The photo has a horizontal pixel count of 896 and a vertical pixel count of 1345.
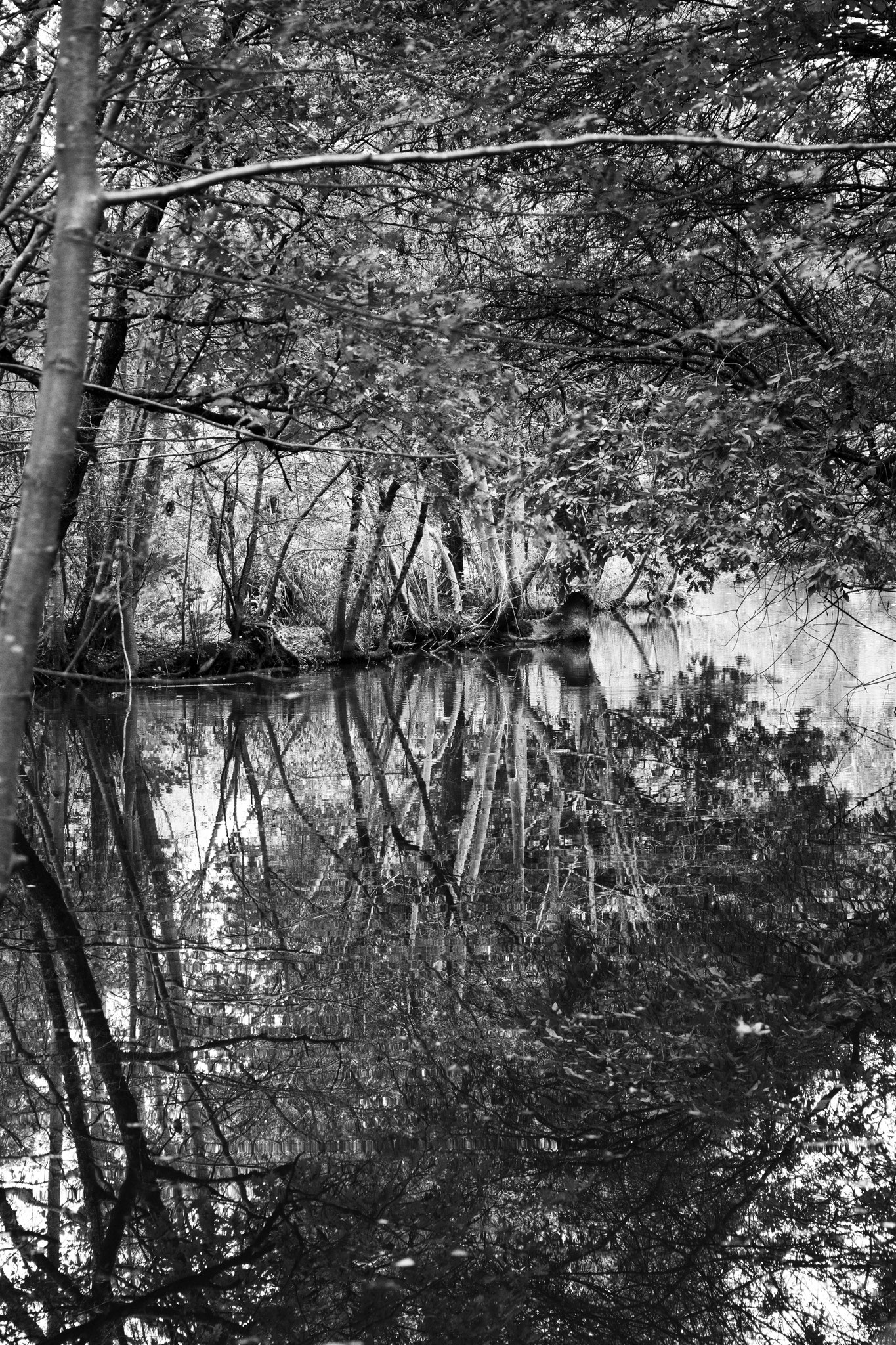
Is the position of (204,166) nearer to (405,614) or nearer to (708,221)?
(708,221)

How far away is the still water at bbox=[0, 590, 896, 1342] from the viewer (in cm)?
364

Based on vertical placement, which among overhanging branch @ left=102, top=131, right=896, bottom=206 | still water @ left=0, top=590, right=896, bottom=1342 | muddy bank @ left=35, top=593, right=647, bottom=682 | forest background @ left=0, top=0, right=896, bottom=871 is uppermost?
muddy bank @ left=35, top=593, right=647, bottom=682

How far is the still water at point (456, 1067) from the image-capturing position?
11.9 feet

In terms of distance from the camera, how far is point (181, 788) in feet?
38.8

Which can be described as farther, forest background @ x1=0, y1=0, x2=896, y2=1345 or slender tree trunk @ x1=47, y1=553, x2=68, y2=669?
slender tree trunk @ x1=47, y1=553, x2=68, y2=669

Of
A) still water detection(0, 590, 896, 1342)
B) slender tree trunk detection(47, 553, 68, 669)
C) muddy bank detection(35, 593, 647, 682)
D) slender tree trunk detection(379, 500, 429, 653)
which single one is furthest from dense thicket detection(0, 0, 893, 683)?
slender tree trunk detection(379, 500, 429, 653)

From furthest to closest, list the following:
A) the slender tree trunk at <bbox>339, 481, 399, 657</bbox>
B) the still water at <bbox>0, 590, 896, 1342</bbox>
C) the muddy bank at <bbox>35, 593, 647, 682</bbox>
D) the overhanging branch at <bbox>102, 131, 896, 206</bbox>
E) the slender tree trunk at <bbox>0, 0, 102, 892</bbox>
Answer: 1. the slender tree trunk at <bbox>339, 481, 399, 657</bbox>
2. the muddy bank at <bbox>35, 593, 647, 682</bbox>
3. the still water at <bbox>0, 590, 896, 1342</bbox>
4. the overhanging branch at <bbox>102, 131, 896, 206</bbox>
5. the slender tree trunk at <bbox>0, 0, 102, 892</bbox>

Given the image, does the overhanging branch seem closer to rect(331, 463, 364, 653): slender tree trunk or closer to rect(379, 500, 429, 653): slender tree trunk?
rect(331, 463, 364, 653): slender tree trunk

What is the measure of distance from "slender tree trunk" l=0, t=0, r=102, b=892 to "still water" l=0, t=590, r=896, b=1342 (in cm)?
183

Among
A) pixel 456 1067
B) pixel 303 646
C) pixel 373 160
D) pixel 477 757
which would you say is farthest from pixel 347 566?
pixel 373 160

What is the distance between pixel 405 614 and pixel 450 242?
23.2m

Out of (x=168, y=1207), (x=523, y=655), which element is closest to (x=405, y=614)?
(x=523, y=655)

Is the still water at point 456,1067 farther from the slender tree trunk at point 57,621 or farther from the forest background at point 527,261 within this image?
the slender tree trunk at point 57,621

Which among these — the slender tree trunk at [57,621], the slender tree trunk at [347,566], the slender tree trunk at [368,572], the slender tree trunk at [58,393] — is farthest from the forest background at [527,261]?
the slender tree trunk at [347,566]
